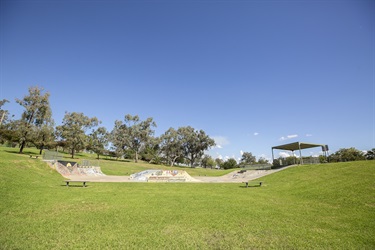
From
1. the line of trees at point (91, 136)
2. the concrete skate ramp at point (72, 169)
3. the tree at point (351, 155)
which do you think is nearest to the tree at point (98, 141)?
the line of trees at point (91, 136)

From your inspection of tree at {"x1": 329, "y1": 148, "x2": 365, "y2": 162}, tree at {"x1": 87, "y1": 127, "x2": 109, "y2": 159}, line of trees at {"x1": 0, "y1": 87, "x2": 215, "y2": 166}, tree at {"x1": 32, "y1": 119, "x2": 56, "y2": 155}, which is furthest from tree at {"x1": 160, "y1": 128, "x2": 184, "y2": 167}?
tree at {"x1": 329, "y1": 148, "x2": 365, "y2": 162}

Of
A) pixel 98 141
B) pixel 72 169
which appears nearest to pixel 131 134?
pixel 98 141

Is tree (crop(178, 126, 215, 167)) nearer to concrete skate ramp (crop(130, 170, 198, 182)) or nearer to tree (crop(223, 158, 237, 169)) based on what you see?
tree (crop(223, 158, 237, 169))

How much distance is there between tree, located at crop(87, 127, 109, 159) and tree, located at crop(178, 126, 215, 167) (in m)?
29.4

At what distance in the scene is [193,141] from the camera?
80.8 metres

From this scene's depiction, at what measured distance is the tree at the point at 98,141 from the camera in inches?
2527

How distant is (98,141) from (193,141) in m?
37.8

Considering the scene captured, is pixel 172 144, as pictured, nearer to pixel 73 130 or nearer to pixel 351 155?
pixel 73 130

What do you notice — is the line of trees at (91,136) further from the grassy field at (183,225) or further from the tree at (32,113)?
the grassy field at (183,225)

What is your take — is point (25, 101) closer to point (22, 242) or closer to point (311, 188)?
point (22, 242)

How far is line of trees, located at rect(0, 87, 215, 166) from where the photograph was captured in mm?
40562

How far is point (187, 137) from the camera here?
79.1 m

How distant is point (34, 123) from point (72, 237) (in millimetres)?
48371

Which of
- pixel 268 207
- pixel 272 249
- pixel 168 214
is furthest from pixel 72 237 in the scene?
pixel 268 207
